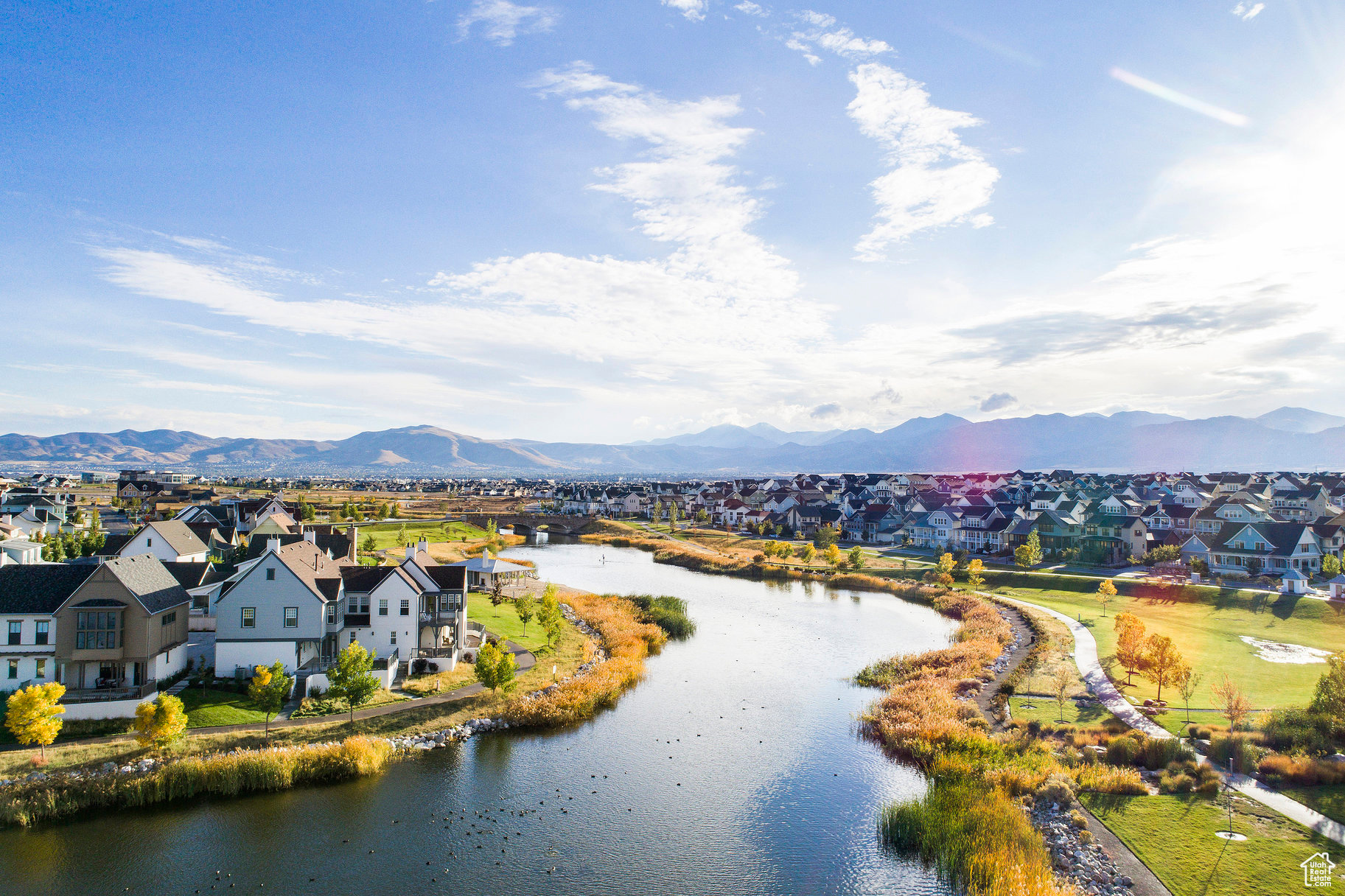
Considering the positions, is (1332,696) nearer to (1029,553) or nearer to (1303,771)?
(1303,771)

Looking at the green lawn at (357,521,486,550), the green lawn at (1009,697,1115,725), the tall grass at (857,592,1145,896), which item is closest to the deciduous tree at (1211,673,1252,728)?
the green lawn at (1009,697,1115,725)

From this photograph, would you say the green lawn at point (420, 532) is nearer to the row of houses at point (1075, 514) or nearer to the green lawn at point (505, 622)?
the green lawn at point (505, 622)

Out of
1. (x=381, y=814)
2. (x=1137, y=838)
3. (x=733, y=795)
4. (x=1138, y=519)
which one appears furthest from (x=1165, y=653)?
(x=1138, y=519)

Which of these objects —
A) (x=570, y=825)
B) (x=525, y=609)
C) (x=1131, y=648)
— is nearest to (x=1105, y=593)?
(x=1131, y=648)

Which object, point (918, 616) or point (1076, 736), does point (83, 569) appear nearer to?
point (1076, 736)

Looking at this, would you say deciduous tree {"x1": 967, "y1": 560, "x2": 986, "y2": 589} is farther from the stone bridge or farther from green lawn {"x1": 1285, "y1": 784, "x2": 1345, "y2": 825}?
the stone bridge
